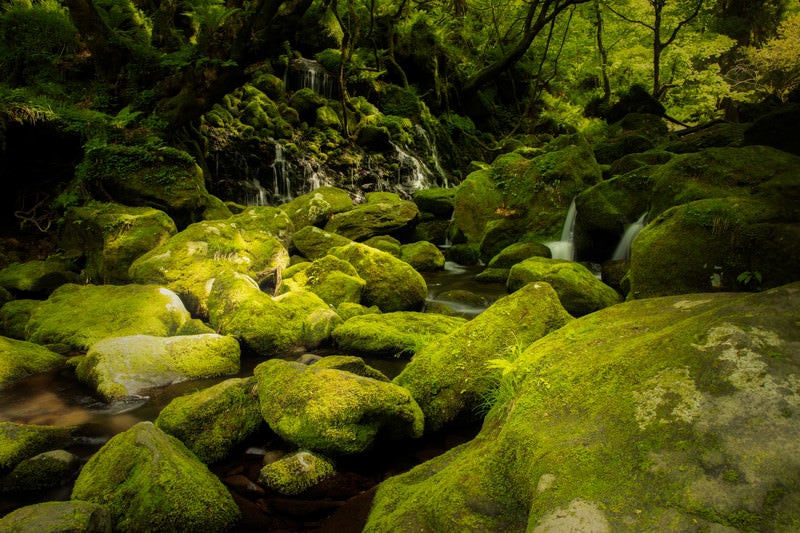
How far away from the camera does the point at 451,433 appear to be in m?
3.82

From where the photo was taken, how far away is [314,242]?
9.85 metres

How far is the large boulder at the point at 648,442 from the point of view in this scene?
153cm

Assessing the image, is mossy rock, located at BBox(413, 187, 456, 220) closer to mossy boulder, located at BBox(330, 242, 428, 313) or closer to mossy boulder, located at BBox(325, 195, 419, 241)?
mossy boulder, located at BBox(325, 195, 419, 241)

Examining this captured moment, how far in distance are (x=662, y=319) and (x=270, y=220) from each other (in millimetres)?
8729

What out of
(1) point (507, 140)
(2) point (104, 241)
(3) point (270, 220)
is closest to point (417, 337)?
(3) point (270, 220)

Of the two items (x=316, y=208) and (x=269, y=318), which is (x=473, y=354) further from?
(x=316, y=208)

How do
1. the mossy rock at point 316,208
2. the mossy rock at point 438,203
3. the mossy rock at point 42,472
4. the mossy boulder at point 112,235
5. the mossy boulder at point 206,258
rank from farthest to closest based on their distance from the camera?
1. the mossy rock at point 438,203
2. the mossy rock at point 316,208
3. the mossy boulder at point 112,235
4. the mossy boulder at point 206,258
5. the mossy rock at point 42,472

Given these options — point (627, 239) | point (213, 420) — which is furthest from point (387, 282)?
point (627, 239)

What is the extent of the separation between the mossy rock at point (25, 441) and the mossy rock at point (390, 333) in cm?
313

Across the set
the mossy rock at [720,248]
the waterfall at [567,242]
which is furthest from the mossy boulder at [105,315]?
the waterfall at [567,242]

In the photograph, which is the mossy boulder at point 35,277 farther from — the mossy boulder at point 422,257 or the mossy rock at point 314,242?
the mossy boulder at point 422,257

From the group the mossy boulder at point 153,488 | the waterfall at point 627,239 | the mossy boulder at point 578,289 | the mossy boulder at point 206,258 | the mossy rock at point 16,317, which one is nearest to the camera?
the mossy boulder at point 153,488

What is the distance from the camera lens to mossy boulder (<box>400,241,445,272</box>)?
11164 mm

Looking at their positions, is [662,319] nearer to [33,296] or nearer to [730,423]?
[730,423]
